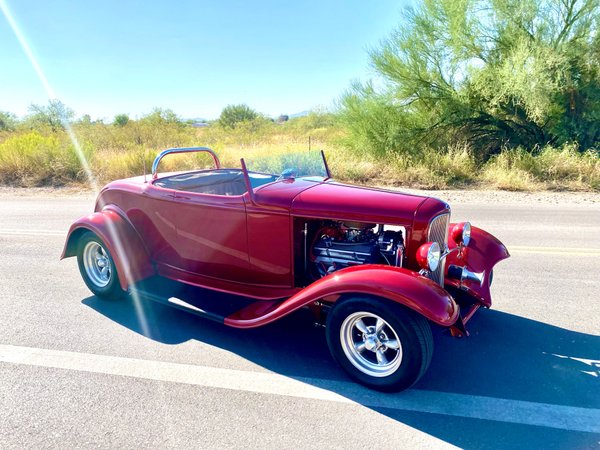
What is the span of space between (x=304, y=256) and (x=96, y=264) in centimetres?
238

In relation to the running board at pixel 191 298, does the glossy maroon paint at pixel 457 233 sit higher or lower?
higher

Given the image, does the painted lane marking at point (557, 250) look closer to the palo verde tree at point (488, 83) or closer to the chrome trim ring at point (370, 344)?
the chrome trim ring at point (370, 344)

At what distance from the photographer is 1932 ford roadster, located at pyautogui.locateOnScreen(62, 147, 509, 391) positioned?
2.83 metres

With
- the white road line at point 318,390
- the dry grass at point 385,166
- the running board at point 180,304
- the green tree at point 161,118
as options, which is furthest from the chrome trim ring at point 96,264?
the green tree at point 161,118

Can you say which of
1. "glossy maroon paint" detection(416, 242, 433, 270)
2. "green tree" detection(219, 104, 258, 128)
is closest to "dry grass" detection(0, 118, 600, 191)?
"glossy maroon paint" detection(416, 242, 433, 270)

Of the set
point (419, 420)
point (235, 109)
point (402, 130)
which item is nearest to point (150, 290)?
point (419, 420)

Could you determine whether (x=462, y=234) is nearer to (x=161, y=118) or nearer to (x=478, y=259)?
(x=478, y=259)

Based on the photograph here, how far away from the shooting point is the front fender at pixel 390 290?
8.75 ft

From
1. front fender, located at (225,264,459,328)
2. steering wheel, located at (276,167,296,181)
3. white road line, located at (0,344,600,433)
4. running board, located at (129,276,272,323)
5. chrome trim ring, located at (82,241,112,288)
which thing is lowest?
white road line, located at (0,344,600,433)

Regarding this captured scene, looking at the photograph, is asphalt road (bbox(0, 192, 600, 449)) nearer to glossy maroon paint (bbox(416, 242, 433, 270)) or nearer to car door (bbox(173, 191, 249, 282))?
car door (bbox(173, 191, 249, 282))

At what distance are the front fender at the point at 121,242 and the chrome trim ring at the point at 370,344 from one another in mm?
2189

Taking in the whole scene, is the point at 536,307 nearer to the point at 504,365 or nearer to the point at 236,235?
the point at 504,365

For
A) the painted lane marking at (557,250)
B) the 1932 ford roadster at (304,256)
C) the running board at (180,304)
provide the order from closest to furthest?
1. the 1932 ford roadster at (304,256)
2. the running board at (180,304)
3. the painted lane marking at (557,250)

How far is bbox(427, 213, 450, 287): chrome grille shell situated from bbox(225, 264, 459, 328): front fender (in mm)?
509
